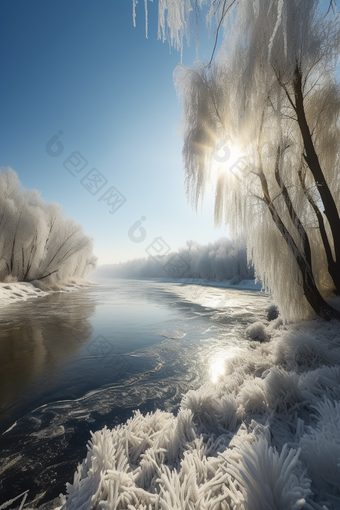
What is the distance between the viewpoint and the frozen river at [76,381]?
189 cm

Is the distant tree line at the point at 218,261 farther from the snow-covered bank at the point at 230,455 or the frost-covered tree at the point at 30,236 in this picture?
the snow-covered bank at the point at 230,455

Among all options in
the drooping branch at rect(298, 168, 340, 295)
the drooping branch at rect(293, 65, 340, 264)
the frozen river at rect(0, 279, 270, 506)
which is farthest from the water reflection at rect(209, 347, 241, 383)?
the drooping branch at rect(293, 65, 340, 264)

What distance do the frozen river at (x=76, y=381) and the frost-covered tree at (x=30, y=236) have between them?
14.2 m

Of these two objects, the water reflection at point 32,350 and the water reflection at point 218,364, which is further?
the water reflection at point 218,364

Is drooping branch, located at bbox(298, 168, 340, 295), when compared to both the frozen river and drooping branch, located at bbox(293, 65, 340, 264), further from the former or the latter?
the frozen river

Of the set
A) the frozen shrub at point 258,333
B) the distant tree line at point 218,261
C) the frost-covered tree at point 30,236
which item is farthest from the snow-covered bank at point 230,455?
the distant tree line at point 218,261

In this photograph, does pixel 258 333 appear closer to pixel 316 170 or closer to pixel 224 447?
pixel 316 170

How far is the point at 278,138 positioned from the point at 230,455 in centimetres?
501

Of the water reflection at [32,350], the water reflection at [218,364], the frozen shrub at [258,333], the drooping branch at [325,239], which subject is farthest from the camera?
the frozen shrub at [258,333]

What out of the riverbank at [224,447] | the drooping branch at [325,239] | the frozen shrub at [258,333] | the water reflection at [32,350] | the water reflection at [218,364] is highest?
the drooping branch at [325,239]

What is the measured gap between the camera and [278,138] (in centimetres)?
435

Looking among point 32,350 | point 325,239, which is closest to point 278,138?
point 325,239

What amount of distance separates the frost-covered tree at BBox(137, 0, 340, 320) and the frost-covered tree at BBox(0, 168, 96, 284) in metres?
18.4

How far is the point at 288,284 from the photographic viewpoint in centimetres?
460
